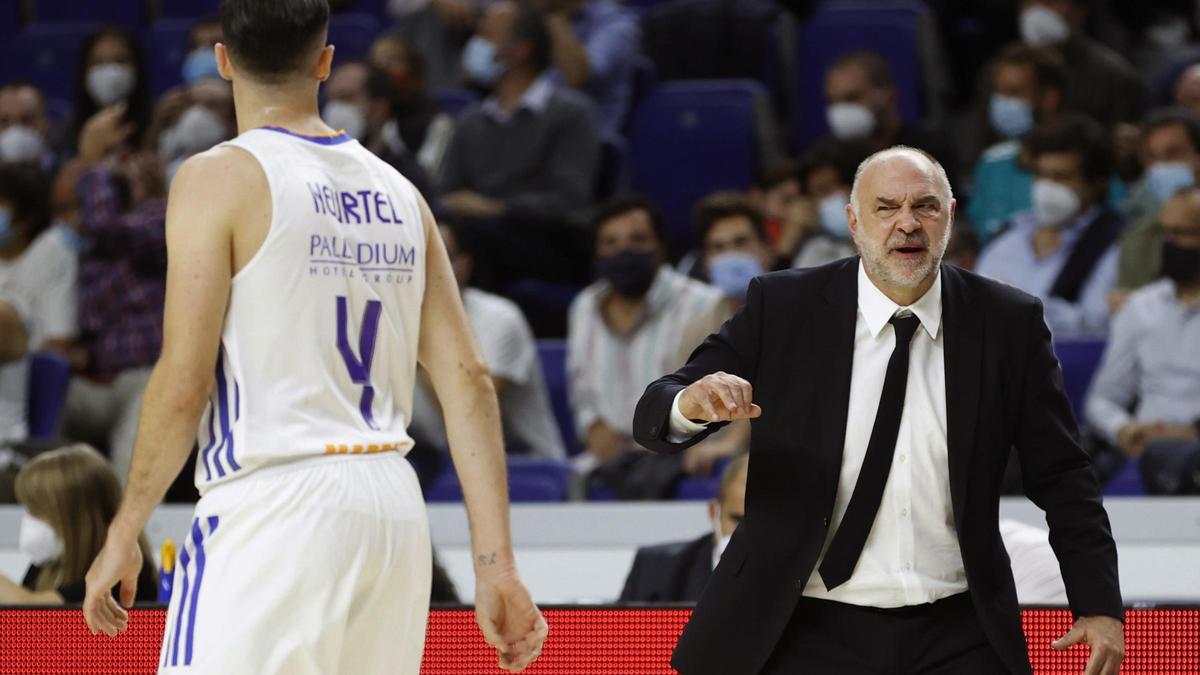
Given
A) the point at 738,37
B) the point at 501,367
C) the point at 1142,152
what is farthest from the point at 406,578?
the point at 738,37

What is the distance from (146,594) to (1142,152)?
5.30 metres

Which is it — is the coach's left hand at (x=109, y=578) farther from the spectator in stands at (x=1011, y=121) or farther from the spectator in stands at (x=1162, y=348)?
the spectator in stands at (x=1011, y=121)

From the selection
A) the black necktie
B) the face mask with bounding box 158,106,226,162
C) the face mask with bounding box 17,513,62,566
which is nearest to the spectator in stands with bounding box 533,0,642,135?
the face mask with bounding box 158,106,226,162

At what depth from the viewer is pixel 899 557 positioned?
327cm

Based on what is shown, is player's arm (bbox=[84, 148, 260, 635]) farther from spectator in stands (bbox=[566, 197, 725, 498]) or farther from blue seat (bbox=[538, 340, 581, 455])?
blue seat (bbox=[538, 340, 581, 455])

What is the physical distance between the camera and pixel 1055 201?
26.1 ft

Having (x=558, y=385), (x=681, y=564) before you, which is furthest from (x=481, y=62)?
(x=681, y=564)

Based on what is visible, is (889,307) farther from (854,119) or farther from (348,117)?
(348,117)

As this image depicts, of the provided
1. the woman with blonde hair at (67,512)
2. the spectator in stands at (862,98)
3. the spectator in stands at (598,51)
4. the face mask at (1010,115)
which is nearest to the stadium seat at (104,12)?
the spectator in stands at (598,51)

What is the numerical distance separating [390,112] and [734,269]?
2.44 meters

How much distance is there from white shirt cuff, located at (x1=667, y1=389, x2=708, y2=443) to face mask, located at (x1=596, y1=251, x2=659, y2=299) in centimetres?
442

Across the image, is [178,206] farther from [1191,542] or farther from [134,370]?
[134,370]

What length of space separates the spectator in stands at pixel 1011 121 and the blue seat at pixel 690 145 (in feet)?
4.21

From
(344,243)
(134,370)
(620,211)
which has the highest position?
(344,243)
